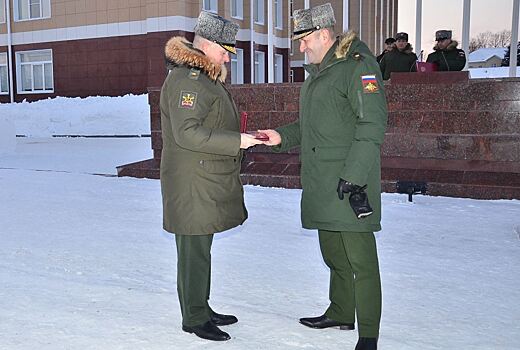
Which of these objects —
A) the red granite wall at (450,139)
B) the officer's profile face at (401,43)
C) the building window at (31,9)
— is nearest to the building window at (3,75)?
the building window at (31,9)

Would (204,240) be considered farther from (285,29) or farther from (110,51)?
(285,29)

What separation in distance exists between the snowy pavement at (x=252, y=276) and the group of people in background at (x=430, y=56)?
2.24 metres

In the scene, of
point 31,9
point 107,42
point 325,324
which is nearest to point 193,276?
point 325,324

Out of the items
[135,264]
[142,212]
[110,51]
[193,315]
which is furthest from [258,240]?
[110,51]

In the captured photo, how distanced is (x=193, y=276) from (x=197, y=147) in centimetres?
71

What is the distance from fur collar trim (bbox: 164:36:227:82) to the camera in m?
3.03

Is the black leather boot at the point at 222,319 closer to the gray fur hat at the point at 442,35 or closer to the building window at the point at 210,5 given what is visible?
the gray fur hat at the point at 442,35

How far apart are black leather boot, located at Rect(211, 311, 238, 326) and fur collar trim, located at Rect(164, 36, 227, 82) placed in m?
1.36

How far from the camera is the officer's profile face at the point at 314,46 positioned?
3055 millimetres

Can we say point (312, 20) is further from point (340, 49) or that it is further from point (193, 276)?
point (193, 276)

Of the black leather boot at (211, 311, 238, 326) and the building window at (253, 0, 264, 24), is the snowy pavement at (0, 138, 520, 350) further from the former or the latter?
the building window at (253, 0, 264, 24)

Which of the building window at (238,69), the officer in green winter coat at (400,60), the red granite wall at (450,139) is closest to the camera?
the red granite wall at (450,139)

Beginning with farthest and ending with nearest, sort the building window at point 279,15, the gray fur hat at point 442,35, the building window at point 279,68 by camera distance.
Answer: the building window at point 279,68 < the building window at point 279,15 < the gray fur hat at point 442,35

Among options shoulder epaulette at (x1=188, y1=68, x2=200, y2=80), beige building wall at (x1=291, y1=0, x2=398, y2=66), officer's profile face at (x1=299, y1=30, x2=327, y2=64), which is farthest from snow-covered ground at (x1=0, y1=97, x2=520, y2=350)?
beige building wall at (x1=291, y1=0, x2=398, y2=66)
